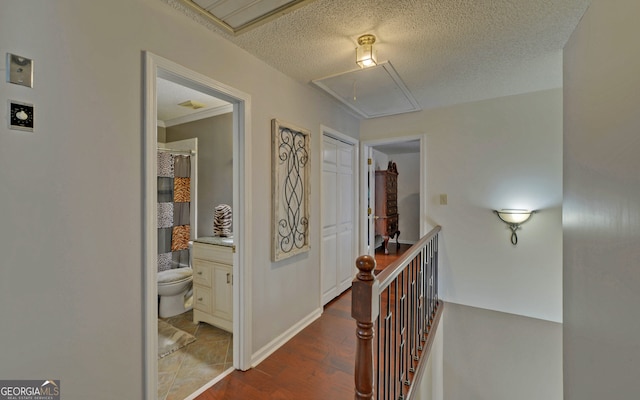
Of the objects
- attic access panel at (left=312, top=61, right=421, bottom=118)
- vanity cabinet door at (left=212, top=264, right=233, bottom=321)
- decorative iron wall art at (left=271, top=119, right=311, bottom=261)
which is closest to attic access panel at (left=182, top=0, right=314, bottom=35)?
decorative iron wall art at (left=271, top=119, right=311, bottom=261)

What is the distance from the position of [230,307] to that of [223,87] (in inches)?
74.3

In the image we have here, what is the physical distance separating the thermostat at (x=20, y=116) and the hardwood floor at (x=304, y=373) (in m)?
1.76

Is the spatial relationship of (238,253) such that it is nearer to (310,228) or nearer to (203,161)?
(310,228)

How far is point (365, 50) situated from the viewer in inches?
72.2

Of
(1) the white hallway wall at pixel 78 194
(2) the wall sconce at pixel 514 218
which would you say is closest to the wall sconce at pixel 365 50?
(1) the white hallway wall at pixel 78 194

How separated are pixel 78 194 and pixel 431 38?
7.38ft

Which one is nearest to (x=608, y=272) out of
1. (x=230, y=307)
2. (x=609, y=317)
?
(x=609, y=317)

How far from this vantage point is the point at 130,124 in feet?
4.35

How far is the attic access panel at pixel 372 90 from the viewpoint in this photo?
236 centimetres

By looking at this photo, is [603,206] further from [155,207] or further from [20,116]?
[20,116]

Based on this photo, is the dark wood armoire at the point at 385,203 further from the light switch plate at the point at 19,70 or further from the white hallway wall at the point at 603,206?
the light switch plate at the point at 19,70

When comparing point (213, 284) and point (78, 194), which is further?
point (213, 284)

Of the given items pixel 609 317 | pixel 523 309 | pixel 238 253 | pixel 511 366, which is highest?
pixel 238 253

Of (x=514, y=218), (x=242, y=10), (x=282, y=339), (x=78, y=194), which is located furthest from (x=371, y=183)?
(x=78, y=194)
